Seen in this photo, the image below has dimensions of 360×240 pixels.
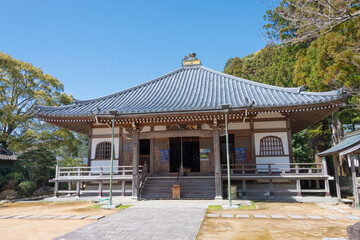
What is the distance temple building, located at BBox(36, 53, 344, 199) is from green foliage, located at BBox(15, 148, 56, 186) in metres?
3.91

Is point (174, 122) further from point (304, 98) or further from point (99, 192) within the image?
point (304, 98)

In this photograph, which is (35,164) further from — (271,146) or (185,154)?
(271,146)

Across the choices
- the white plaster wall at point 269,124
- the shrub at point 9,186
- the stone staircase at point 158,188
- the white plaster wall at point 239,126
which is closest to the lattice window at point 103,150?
the stone staircase at point 158,188

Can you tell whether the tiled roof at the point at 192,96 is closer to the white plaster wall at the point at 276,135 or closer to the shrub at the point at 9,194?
the white plaster wall at the point at 276,135

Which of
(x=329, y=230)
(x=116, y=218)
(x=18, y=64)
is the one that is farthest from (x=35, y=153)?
(x=329, y=230)

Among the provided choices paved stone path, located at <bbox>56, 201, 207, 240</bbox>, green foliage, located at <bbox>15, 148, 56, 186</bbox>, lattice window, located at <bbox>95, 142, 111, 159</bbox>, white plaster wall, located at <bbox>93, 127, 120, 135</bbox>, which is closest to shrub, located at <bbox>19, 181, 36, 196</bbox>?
green foliage, located at <bbox>15, 148, 56, 186</bbox>

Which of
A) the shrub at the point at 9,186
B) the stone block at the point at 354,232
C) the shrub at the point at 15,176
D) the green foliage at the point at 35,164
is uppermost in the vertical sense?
the green foliage at the point at 35,164

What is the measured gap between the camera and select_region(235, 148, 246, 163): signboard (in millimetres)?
14039

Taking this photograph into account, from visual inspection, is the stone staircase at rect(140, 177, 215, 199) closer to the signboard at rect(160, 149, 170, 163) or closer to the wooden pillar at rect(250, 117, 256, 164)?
the signboard at rect(160, 149, 170, 163)

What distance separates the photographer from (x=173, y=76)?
1931 cm

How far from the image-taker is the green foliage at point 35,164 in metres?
17.5

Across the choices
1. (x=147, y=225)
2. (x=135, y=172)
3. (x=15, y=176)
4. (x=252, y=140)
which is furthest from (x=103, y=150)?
(x=147, y=225)

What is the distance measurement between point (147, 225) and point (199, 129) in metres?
6.45

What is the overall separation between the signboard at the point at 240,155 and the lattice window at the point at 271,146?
998 mm
